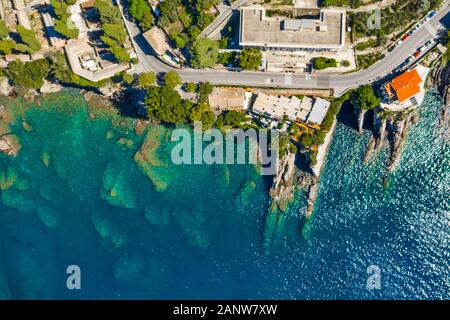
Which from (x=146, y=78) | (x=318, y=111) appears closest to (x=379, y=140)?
(x=318, y=111)

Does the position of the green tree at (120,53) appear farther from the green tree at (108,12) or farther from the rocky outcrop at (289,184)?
the rocky outcrop at (289,184)

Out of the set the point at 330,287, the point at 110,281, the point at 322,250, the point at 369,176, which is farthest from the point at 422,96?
the point at 110,281

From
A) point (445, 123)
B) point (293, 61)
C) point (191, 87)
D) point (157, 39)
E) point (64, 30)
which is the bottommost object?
point (445, 123)

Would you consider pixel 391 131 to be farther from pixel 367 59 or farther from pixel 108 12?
pixel 108 12

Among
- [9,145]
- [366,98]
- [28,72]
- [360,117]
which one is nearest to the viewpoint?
[366,98]

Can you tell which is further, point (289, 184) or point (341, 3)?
point (289, 184)
